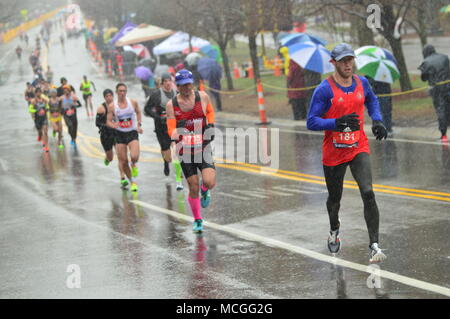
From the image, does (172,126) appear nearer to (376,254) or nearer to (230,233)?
(230,233)

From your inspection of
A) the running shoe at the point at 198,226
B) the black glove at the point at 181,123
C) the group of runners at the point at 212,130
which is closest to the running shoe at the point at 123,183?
the group of runners at the point at 212,130

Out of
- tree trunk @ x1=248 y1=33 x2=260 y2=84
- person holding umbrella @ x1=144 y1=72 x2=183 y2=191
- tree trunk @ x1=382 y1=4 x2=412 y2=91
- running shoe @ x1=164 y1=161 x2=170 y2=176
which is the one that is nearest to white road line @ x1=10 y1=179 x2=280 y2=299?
person holding umbrella @ x1=144 y1=72 x2=183 y2=191

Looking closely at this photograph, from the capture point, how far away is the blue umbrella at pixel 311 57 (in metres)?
24.1

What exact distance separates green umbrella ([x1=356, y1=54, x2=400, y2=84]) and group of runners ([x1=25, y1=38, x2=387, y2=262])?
21.0 feet

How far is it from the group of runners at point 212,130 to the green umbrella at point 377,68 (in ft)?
21.0

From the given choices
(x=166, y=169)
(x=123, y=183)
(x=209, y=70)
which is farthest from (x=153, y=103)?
(x=209, y=70)

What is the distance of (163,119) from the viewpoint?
1538 cm

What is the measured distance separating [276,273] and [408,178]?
6.01 meters

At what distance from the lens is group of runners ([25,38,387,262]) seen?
8.70 m

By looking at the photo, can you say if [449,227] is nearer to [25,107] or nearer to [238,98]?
[238,98]

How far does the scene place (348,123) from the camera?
8578 millimetres

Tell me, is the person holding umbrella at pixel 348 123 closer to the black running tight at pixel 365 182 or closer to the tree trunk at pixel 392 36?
the black running tight at pixel 365 182

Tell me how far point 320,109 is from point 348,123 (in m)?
0.35
